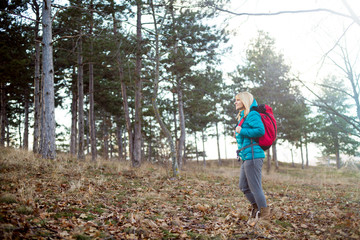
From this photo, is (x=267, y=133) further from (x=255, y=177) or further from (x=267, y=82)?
(x=267, y=82)

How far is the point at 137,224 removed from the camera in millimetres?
3443

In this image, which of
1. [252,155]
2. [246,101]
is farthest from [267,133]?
[246,101]

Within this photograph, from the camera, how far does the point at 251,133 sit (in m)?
3.75

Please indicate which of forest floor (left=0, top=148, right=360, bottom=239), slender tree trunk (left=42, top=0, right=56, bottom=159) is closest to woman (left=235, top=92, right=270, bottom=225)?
forest floor (left=0, top=148, right=360, bottom=239)

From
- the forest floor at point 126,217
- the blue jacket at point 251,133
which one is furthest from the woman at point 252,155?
the forest floor at point 126,217

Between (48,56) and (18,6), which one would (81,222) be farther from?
(18,6)

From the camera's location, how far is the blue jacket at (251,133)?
12.2 feet

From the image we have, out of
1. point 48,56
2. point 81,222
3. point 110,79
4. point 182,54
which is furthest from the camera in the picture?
point 110,79

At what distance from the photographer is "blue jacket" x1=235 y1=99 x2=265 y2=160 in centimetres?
372

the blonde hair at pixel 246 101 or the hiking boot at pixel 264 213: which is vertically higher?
the blonde hair at pixel 246 101

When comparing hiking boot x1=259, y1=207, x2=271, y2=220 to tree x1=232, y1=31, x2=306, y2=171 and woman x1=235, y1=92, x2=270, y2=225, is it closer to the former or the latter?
woman x1=235, y1=92, x2=270, y2=225

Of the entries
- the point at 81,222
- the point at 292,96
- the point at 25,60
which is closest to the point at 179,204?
the point at 81,222

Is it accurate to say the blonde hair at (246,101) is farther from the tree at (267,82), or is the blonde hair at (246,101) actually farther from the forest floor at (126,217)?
the tree at (267,82)

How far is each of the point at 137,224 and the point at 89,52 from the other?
37.9 feet
